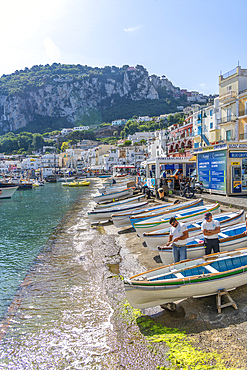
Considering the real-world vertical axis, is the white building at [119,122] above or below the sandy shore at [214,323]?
above

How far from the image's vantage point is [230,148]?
52.1 feet

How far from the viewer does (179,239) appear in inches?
266

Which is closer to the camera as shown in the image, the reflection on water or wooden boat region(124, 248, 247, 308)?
the reflection on water

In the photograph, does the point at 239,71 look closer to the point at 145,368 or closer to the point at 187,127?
the point at 187,127

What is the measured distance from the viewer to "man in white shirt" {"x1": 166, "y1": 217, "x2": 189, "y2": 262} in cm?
668

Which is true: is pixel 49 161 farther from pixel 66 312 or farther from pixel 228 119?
pixel 66 312

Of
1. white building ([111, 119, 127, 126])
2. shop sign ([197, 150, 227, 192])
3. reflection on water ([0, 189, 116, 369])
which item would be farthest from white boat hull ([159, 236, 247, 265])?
white building ([111, 119, 127, 126])

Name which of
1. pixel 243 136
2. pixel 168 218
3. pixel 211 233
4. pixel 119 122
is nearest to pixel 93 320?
pixel 211 233

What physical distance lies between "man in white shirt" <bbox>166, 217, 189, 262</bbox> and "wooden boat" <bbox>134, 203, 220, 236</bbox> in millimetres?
3971

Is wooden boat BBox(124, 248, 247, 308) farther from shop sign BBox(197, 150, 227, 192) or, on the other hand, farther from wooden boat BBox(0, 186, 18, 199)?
wooden boat BBox(0, 186, 18, 199)

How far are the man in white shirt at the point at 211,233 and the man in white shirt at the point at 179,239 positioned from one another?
0.59 meters

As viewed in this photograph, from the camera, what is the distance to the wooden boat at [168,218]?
35.8ft

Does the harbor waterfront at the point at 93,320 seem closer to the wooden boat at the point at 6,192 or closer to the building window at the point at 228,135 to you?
the building window at the point at 228,135

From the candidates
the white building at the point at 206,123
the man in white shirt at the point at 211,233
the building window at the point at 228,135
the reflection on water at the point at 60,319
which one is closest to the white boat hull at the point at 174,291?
the reflection on water at the point at 60,319
